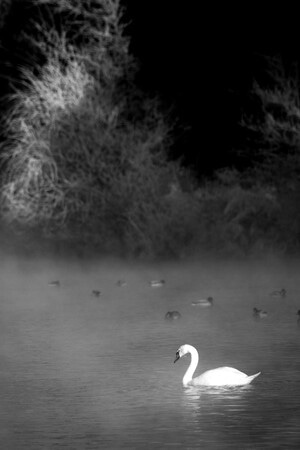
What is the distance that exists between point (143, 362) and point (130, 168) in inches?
698

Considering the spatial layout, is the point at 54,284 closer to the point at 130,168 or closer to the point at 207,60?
the point at 130,168

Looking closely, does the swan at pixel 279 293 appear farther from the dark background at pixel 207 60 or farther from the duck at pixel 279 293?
the dark background at pixel 207 60

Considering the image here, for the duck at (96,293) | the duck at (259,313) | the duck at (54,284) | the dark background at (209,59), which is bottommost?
the duck at (54,284)

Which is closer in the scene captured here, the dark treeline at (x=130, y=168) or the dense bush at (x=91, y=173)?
the dark treeline at (x=130, y=168)

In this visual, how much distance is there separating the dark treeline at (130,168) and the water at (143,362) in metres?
3.57

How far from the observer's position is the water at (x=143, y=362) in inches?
473

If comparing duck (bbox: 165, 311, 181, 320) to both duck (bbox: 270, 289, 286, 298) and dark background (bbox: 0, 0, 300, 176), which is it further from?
dark background (bbox: 0, 0, 300, 176)

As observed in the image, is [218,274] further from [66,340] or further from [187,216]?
[66,340]

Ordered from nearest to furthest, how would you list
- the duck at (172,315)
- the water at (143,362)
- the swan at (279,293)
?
the water at (143,362), the duck at (172,315), the swan at (279,293)

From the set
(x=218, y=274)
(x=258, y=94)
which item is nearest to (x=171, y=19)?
(x=258, y=94)

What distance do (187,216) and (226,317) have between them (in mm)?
11434

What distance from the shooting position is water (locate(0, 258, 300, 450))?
473 inches

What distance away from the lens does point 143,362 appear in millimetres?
16219

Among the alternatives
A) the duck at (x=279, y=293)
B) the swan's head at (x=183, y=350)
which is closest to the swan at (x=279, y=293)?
the duck at (x=279, y=293)
